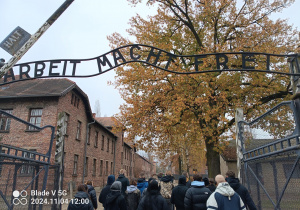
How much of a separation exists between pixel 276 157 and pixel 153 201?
2791mm

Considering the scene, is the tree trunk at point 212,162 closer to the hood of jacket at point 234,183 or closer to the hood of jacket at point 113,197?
the hood of jacket at point 234,183

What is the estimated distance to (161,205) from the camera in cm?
502

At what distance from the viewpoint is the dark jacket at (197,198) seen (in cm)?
523

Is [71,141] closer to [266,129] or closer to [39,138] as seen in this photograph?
[39,138]

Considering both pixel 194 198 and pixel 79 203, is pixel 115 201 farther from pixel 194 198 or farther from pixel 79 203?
pixel 194 198

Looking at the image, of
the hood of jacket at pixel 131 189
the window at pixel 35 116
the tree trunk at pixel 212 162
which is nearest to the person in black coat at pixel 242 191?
the hood of jacket at pixel 131 189

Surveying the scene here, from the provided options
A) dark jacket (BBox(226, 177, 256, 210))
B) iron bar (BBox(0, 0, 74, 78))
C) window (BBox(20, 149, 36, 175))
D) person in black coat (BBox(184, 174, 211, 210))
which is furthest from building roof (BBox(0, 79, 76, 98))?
dark jacket (BBox(226, 177, 256, 210))

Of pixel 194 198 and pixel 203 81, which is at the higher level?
pixel 203 81

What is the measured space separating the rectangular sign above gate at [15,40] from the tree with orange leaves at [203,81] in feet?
26.8

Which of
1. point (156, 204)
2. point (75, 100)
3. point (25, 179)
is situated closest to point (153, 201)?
point (156, 204)

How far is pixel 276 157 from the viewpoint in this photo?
16.0 feet

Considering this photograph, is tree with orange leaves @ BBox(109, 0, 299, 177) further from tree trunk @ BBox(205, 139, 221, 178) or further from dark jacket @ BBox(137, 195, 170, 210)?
dark jacket @ BBox(137, 195, 170, 210)

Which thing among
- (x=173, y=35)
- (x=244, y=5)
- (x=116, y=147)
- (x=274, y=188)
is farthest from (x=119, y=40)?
(x=116, y=147)

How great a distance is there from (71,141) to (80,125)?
9.57ft
